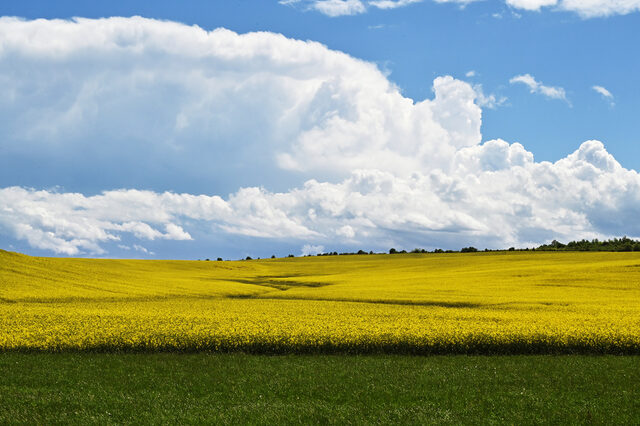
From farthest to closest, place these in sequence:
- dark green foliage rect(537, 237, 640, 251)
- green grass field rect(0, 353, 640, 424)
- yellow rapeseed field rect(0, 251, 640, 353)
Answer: dark green foliage rect(537, 237, 640, 251) → yellow rapeseed field rect(0, 251, 640, 353) → green grass field rect(0, 353, 640, 424)

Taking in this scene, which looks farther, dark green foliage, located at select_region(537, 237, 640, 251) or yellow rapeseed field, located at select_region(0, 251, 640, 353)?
dark green foliage, located at select_region(537, 237, 640, 251)

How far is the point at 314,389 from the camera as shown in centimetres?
1334

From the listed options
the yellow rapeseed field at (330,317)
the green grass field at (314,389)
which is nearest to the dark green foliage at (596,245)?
the yellow rapeseed field at (330,317)

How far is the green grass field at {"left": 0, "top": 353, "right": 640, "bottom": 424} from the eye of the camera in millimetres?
11531

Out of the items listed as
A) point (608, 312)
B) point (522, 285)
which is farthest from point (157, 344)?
point (522, 285)

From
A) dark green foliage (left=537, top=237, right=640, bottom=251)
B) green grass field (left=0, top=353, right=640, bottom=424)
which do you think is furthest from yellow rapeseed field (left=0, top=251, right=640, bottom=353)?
dark green foliage (left=537, top=237, right=640, bottom=251)

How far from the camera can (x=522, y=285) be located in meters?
43.7

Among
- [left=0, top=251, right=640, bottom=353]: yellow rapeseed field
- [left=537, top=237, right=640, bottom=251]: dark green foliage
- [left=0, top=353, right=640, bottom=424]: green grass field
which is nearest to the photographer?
[left=0, top=353, right=640, bottom=424]: green grass field

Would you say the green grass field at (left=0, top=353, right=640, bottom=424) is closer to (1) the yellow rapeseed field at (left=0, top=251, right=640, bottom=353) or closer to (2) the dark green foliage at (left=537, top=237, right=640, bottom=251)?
(1) the yellow rapeseed field at (left=0, top=251, right=640, bottom=353)

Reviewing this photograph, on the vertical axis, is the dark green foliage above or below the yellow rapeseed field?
above

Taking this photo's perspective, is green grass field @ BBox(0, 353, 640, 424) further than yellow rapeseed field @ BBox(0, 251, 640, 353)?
No

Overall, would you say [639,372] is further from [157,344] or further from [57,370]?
[57,370]

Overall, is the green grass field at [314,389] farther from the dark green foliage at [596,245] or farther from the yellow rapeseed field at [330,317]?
the dark green foliage at [596,245]

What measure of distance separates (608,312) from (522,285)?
1712 centimetres
